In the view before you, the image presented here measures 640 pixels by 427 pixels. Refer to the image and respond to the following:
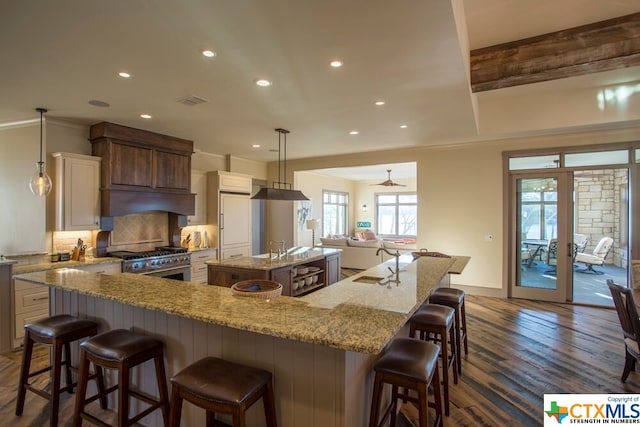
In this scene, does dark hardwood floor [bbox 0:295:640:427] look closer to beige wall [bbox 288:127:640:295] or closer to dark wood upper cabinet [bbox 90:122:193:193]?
beige wall [bbox 288:127:640:295]

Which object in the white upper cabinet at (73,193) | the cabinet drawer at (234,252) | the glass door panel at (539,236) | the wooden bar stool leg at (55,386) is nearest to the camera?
the wooden bar stool leg at (55,386)

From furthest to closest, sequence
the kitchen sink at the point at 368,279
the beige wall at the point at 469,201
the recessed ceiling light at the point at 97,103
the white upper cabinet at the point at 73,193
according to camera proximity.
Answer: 1. the beige wall at the point at 469,201
2. the white upper cabinet at the point at 73,193
3. the recessed ceiling light at the point at 97,103
4. the kitchen sink at the point at 368,279

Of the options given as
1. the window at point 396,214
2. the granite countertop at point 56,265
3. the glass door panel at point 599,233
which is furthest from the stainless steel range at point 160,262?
the window at point 396,214

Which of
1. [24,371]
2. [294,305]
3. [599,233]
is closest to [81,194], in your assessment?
[24,371]

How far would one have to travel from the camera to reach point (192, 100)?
350cm

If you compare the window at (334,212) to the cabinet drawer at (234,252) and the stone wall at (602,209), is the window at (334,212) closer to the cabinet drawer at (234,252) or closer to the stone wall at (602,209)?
the cabinet drawer at (234,252)

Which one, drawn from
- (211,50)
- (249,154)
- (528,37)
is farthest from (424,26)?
(249,154)

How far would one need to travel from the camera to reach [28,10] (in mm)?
1917

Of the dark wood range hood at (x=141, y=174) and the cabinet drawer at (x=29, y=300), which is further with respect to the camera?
the dark wood range hood at (x=141, y=174)

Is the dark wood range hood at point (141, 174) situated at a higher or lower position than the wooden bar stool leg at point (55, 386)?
higher

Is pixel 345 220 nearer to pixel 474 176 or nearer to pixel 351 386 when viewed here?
pixel 474 176

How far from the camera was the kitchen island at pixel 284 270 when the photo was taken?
3.93 m

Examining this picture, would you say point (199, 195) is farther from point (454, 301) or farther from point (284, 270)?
point (454, 301)

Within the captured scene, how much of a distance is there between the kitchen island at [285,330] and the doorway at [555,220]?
4.25 m
